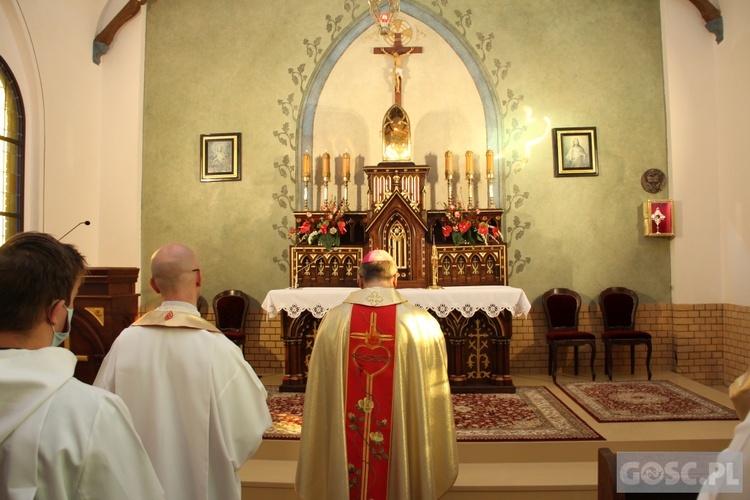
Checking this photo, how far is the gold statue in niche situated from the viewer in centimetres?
765

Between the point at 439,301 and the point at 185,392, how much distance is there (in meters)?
4.17

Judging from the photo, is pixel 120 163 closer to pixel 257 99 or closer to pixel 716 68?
pixel 257 99

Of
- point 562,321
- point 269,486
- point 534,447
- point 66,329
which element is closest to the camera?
point 66,329

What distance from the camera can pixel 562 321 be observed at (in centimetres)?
754

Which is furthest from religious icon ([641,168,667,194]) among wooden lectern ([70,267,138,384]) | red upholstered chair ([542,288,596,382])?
wooden lectern ([70,267,138,384])

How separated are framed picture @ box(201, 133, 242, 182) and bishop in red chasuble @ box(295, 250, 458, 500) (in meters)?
5.05

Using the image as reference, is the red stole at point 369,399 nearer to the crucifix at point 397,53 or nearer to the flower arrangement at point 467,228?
the flower arrangement at point 467,228

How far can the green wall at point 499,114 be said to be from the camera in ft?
25.8

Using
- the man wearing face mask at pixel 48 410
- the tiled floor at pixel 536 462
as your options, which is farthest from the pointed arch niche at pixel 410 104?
the man wearing face mask at pixel 48 410

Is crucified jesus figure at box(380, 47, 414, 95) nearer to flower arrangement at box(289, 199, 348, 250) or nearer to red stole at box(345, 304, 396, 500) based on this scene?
flower arrangement at box(289, 199, 348, 250)

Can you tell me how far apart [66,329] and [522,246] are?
22.5ft

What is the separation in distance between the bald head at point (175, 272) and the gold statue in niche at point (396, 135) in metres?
5.39

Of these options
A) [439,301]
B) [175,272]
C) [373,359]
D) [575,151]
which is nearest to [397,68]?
[575,151]

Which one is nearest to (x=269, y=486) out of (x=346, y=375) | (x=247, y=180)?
(x=346, y=375)
